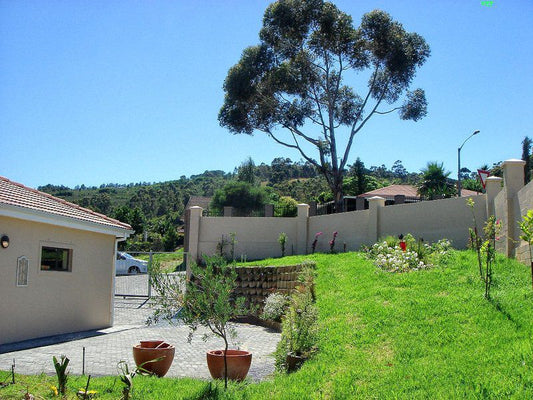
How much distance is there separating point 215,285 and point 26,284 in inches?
251

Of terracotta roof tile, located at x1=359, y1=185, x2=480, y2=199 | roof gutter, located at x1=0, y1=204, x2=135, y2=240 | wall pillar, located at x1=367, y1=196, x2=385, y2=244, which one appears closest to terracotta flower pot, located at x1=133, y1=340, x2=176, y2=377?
roof gutter, located at x1=0, y1=204, x2=135, y2=240

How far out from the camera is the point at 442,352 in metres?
6.75

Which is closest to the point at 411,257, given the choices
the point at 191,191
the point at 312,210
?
the point at 312,210

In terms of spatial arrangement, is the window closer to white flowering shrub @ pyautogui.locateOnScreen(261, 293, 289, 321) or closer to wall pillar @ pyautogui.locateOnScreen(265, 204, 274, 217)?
white flowering shrub @ pyautogui.locateOnScreen(261, 293, 289, 321)

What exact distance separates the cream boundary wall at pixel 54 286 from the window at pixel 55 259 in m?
0.12

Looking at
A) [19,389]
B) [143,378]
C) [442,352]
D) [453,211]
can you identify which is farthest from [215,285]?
[453,211]

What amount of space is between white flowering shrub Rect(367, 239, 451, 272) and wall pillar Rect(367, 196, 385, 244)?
10.1 ft

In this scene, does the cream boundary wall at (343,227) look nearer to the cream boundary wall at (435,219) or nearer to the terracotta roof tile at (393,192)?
the cream boundary wall at (435,219)

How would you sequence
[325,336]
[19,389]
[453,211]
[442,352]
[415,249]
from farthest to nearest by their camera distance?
[453,211], [415,249], [325,336], [442,352], [19,389]

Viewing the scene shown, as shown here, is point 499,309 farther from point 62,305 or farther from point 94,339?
point 62,305

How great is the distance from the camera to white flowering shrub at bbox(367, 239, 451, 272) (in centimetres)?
1214

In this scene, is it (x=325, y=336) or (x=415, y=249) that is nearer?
(x=325, y=336)

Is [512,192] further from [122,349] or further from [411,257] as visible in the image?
[122,349]

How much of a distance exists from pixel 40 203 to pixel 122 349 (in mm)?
3980
